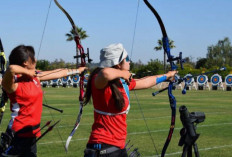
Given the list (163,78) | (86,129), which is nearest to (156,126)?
(86,129)

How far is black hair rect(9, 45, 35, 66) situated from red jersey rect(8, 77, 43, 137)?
0.58 feet

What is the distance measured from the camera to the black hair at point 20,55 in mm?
4148

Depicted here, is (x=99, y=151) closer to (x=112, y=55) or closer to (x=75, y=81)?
(x=112, y=55)

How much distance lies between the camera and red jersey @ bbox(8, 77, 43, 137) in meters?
4.07

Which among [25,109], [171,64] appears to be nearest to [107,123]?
[25,109]

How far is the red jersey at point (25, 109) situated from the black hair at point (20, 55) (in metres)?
0.18

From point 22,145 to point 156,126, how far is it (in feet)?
21.6

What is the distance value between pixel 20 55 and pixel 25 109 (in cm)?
52

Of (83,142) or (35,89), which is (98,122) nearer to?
(35,89)

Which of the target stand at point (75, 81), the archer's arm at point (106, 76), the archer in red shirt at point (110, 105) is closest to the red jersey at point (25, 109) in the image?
the archer in red shirt at point (110, 105)

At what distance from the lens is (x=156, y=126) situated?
1036 cm

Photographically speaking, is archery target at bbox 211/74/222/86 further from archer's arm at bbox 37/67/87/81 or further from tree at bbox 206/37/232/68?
tree at bbox 206/37/232/68

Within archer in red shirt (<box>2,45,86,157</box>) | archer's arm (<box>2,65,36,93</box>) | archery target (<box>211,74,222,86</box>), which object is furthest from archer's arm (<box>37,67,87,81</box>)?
archery target (<box>211,74,222,86</box>)

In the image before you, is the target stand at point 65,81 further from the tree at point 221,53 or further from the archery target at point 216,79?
the tree at point 221,53
